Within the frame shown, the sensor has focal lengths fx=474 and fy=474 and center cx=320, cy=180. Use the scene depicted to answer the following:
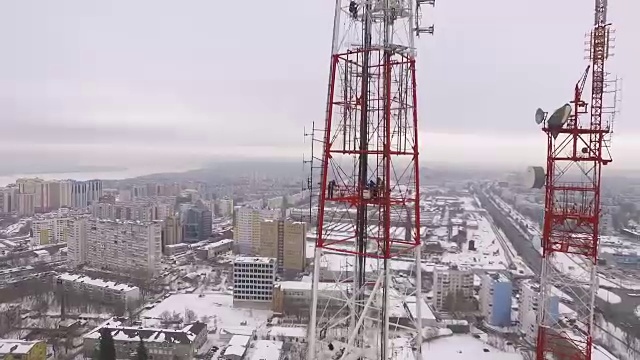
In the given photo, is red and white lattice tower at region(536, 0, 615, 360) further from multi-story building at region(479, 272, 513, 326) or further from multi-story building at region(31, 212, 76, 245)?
multi-story building at region(31, 212, 76, 245)

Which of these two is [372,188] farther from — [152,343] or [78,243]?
[78,243]

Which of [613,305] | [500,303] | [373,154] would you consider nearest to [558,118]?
[373,154]

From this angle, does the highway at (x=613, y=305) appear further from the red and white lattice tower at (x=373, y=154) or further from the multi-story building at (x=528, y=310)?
the red and white lattice tower at (x=373, y=154)

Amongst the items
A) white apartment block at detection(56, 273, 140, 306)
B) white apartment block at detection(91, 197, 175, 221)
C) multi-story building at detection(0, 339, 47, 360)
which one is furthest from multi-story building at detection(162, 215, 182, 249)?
multi-story building at detection(0, 339, 47, 360)

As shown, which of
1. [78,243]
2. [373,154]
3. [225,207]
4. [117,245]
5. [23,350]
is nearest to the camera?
[373,154]

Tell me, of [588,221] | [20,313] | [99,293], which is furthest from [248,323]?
[588,221]

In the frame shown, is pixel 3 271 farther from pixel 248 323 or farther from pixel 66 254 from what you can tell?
pixel 248 323

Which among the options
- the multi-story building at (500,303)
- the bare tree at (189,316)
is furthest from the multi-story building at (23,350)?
the multi-story building at (500,303)

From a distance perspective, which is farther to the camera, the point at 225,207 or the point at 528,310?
the point at 225,207
